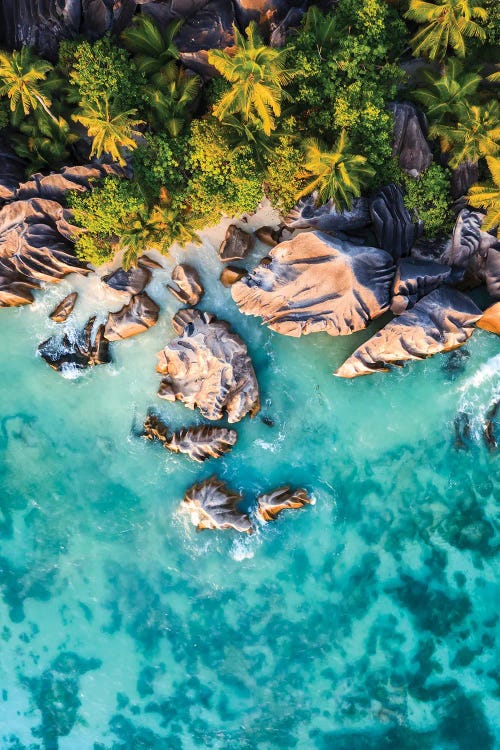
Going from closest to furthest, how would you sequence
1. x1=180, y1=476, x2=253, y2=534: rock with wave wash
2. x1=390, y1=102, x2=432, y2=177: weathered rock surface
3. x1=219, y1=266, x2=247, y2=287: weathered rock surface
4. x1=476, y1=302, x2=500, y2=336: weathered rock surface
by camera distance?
x1=390, y1=102, x2=432, y2=177: weathered rock surface, x1=476, y1=302, x2=500, y2=336: weathered rock surface, x1=180, y1=476, x2=253, y2=534: rock with wave wash, x1=219, y1=266, x2=247, y2=287: weathered rock surface

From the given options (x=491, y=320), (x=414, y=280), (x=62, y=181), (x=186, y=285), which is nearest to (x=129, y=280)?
(x=186, y=285)

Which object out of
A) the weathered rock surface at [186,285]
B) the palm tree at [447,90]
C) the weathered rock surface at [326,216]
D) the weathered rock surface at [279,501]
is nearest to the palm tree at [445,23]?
the palm tree at [447,90]

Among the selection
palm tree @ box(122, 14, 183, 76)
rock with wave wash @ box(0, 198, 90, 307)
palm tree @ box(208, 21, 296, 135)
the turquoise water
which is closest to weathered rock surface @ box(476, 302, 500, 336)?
the turquoise water

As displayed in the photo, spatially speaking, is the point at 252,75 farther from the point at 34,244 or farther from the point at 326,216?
the point at 34,244

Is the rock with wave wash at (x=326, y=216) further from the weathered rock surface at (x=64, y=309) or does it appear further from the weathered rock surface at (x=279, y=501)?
the weathered rock surface at (x=279, y=501)

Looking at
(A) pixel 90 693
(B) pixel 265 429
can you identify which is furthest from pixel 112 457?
(A) pixel 90 693

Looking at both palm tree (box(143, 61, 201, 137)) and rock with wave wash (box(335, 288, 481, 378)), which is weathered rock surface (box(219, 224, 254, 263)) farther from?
rock with wave wash (box(335, 288, 481, 378))

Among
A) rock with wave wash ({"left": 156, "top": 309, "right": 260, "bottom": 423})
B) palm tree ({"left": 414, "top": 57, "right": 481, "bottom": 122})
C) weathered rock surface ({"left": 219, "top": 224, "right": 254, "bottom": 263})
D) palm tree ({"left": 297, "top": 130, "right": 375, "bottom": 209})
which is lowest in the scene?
rock with wave wash ({"left": 156, "top": 309, "right": 260, "bottom": 423})
